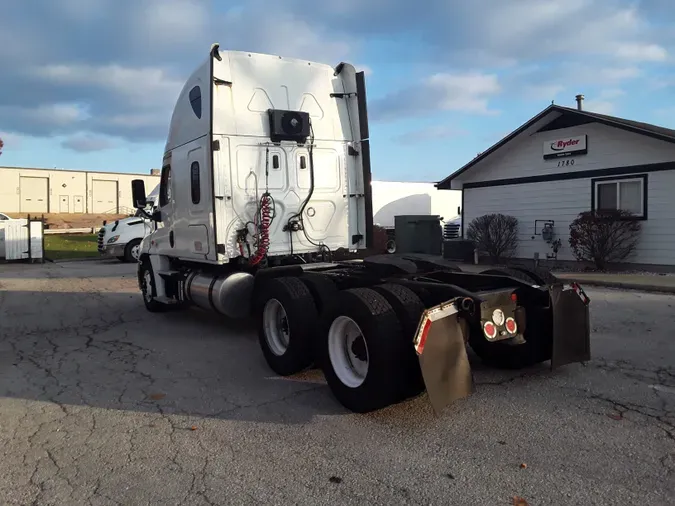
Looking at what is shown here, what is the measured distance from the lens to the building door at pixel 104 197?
76225 millimetres

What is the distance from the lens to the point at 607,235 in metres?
14.6

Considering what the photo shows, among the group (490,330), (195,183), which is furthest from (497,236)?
(490,330)

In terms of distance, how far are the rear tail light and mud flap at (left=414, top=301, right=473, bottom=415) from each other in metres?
0.26

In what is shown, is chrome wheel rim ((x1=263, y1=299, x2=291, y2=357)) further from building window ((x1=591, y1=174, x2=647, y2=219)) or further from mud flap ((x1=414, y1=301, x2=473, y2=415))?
Result: building window ((x1=591, y1=174, x2=647, y2=219))

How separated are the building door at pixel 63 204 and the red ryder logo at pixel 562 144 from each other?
71747 mm

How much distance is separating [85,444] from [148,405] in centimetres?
85

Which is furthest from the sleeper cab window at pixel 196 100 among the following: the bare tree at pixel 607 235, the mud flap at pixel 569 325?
the bare tree at pixel 607 235

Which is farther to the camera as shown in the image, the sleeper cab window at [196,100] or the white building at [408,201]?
the white building at [408,201]

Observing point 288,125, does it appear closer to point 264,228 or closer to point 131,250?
point 264,228

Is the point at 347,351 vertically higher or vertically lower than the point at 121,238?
lower

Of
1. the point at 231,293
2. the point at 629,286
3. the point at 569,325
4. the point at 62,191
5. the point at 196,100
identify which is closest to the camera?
the point at 569,325

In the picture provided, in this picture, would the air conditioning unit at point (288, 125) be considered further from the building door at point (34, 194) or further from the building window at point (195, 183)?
the building door at point (34, 194)

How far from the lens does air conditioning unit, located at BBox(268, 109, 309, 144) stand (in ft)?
24.6

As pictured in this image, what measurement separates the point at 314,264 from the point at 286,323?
1.35 metres
